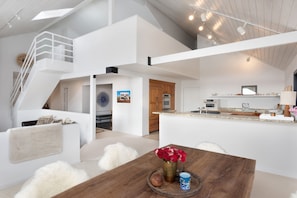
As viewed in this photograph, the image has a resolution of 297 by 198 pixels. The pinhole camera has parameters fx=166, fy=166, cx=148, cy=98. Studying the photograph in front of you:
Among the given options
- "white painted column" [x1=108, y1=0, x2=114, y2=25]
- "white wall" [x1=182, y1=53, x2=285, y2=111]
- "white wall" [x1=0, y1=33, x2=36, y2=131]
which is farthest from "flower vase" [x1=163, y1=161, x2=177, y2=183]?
"white wall" [x1=0, y1=33, x2=36, y2=131]

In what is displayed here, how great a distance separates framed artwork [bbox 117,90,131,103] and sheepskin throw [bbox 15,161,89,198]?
475 centimetres

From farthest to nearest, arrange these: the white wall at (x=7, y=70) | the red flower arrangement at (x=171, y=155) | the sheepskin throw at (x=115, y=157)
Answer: the white wall at (x=7, y=70), the sheepskin throw at (x=115, y=157), the red flower arrangement at (x=171, y=155)

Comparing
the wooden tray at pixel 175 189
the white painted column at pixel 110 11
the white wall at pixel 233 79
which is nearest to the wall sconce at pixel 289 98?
the wooden tray at pixel 175 189

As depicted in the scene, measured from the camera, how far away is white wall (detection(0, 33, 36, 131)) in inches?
278

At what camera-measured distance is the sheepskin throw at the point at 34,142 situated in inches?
104

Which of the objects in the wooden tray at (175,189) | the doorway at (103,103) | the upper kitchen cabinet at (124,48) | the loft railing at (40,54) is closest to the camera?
the wooden tray at (175,189)

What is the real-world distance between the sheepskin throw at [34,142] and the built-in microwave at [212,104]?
572cm

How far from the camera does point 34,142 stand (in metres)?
2.84

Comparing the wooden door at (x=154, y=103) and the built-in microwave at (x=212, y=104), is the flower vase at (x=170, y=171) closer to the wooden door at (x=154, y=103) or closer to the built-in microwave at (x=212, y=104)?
the wooden door at (x=154, y=103)

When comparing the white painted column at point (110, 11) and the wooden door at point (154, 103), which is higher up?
the white painted column at point (110, 11)

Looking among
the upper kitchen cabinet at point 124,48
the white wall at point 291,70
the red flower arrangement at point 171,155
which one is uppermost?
the upper kitchen cabinet at point 124,48

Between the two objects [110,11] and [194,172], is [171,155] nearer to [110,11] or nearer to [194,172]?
[194,172]

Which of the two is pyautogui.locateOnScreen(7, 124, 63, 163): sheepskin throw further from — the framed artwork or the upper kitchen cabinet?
the framed artwork

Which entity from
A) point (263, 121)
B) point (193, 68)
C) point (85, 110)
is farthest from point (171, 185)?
point (85, 110)
